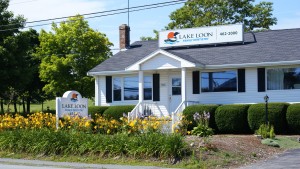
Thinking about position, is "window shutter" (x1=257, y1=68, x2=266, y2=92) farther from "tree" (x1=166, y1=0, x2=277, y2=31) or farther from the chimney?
"tree" (x1=166, y1=0, x2=277, y2=31)

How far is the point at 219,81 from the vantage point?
2603 cm

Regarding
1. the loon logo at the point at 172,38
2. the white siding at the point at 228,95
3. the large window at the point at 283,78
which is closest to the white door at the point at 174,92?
the white siding at the point at 228,95

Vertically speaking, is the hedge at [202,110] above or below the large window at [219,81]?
below

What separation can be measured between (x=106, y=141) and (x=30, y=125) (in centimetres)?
444

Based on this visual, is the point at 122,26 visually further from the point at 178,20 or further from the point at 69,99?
Result: the point at 178,20

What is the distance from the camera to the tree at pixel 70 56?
3913 cm

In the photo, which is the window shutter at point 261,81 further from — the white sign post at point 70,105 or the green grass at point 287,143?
the white sign post at point 70,105

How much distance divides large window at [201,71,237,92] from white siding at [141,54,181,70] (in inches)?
69.3

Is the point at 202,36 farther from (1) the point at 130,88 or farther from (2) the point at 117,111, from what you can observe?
(2) the point at 117,111

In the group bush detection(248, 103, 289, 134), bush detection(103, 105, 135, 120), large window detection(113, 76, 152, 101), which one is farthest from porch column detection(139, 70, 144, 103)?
bush detection(248, 103, 289, 134)

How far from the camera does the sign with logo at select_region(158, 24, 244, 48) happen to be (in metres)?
27.7

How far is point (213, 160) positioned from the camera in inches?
583

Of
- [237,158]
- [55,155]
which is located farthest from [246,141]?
[55,155]

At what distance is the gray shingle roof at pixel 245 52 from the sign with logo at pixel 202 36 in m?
0.36
